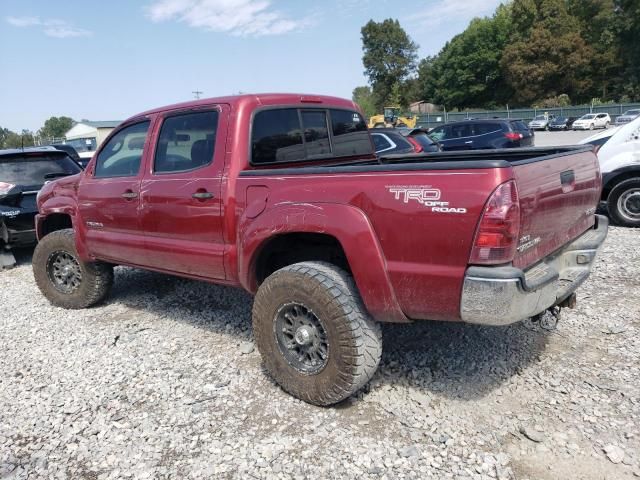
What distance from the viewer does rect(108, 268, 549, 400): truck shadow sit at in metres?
3.45

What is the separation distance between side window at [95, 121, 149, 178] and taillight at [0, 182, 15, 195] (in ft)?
10.0

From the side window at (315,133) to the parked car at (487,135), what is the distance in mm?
11528

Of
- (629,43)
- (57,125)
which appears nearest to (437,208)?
(629,43)

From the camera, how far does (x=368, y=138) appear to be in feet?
15.6

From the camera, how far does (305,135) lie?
158 inches

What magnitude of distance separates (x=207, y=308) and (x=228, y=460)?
2.44 m

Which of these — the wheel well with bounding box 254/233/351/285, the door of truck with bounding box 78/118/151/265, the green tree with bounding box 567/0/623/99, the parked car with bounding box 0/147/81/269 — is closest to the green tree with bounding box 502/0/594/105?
the green tree with bounding box 567/0/623/99

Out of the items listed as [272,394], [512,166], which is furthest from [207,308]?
[512,166]

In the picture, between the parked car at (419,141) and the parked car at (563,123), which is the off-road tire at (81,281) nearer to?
the parked car at (419,141)

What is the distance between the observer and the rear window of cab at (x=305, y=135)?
12.1ft

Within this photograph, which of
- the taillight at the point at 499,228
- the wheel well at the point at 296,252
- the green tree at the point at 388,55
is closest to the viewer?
the taillight at the point at 499,228

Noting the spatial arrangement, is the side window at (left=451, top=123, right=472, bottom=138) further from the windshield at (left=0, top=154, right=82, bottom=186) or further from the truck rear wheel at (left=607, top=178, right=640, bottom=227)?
the windshield at (left=0, top=154, right=82, bottom=186)

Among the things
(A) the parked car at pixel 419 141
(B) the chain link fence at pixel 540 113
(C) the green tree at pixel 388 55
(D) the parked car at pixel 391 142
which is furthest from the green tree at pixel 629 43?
(D) the parked car at pixel 391 142

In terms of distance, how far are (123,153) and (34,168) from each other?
3785mm
